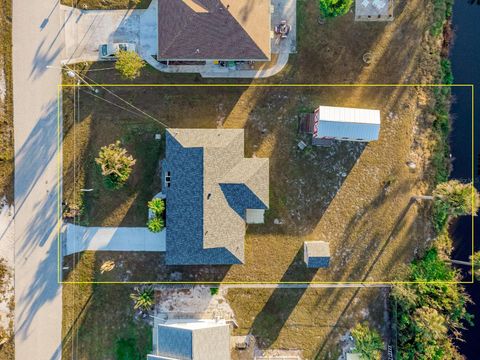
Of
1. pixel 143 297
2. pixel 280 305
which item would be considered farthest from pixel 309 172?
pixel 143 297

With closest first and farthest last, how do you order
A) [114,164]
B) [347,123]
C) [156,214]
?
[114,164], [347,123], [156,214]

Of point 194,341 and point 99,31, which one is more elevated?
point 99,31

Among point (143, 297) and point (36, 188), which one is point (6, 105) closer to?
point (36, 188)

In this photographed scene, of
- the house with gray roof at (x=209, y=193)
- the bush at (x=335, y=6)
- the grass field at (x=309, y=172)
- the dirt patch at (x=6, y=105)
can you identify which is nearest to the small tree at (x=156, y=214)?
the house with gray roof at (x=209, y=193)

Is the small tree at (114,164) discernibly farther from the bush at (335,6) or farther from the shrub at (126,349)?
the bush at (335,6)

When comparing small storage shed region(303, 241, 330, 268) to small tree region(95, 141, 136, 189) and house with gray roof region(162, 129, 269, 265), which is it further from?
small tree region(95, 141, 136, 189)

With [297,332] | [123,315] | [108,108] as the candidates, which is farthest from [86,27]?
[297,332]

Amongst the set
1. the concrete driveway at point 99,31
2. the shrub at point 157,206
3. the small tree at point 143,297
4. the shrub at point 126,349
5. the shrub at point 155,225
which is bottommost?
the shrub at point 126,349
